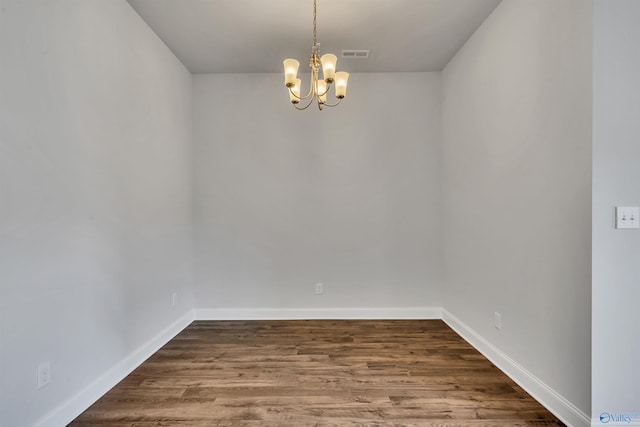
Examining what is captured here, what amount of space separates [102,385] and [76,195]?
129cm

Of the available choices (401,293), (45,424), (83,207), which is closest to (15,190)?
(83,207)

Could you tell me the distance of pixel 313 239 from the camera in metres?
3.65

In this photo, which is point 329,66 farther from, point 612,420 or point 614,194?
point 612,420

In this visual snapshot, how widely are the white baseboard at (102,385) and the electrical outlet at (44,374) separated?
18 cm

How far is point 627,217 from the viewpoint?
5.22 ft

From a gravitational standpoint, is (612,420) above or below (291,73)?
below

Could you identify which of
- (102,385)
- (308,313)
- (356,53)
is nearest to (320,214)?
(308,313)

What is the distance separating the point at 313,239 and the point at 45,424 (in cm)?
257

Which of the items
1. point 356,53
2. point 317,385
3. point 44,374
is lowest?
point 317,385

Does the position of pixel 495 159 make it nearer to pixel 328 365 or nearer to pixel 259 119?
pixel 328 365

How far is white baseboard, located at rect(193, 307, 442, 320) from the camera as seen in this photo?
11.8 feet

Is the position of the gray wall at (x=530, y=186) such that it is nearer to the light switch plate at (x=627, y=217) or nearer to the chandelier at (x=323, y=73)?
the light switch plate at (x=627, y=217)

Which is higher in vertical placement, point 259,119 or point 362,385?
point 259,119

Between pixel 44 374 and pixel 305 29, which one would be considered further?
pixel 305 29
